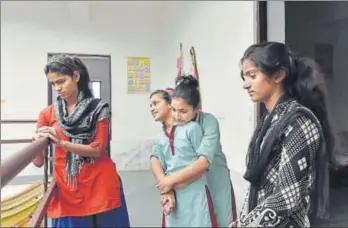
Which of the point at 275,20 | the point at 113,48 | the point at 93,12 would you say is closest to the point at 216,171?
the point at 113,48

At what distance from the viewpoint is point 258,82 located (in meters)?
0.71

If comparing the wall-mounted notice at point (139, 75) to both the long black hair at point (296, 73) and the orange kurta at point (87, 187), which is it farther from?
the long black hair at point (296, 73)

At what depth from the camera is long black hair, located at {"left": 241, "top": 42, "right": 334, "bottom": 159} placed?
70 cm

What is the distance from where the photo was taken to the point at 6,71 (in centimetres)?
107

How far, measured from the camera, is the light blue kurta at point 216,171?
0.84 m

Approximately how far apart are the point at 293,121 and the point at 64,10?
76 cm

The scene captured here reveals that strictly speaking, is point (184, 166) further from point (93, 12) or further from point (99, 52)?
point (93, 12)

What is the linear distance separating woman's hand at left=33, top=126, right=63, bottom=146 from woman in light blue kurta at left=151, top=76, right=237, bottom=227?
0.25 metres

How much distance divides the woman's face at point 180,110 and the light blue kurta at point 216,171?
4cm

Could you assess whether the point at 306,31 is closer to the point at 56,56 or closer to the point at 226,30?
the point at 226,30

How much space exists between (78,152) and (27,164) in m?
0.15

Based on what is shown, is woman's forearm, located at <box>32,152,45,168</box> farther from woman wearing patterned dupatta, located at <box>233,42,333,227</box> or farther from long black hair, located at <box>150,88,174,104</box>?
woman wearing patterned dupatta, located at <box>233,42,333,227</box>

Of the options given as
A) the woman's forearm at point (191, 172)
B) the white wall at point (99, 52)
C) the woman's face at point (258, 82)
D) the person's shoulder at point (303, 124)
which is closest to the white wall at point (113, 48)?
the white wall at point (99, 52)

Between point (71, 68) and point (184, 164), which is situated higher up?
point (71, 68)
